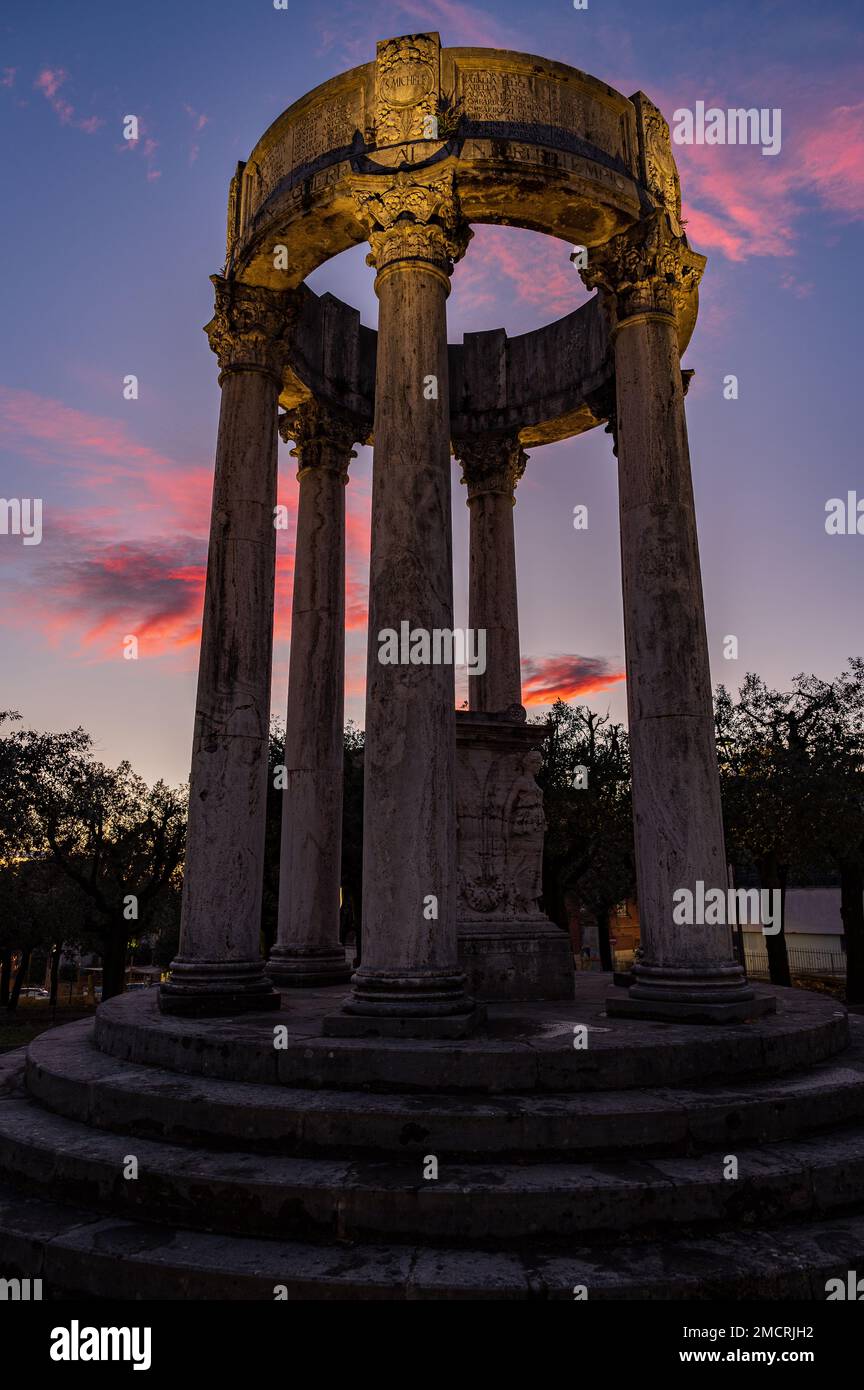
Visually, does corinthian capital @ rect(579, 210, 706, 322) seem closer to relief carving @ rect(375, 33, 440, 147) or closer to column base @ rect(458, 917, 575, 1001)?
relief carving @ rect(375, 33, 440, 147)

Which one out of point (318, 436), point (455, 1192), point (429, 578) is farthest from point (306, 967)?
point (318, 436)

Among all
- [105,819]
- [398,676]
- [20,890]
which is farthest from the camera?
[20,890]

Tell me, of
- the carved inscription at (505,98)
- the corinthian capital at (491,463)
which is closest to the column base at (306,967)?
the corinthian capital at (491,463)

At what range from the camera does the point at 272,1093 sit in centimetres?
952

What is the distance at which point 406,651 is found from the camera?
12.0 m

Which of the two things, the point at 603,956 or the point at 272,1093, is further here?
the point at 603,956

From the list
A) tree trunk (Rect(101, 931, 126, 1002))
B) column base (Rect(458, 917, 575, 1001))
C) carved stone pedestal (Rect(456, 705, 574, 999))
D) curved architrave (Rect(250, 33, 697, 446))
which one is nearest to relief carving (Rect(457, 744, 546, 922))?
carved stone pedestal (Rect(456, 705, 574, 999))

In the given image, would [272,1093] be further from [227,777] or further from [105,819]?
[105,819]

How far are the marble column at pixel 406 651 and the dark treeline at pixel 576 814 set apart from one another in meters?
28.2

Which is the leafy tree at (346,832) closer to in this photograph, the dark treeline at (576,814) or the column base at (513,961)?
the dark treeline at (576,814)

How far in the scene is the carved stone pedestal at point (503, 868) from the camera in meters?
16.1

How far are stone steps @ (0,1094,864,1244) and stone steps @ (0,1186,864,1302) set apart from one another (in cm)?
17
